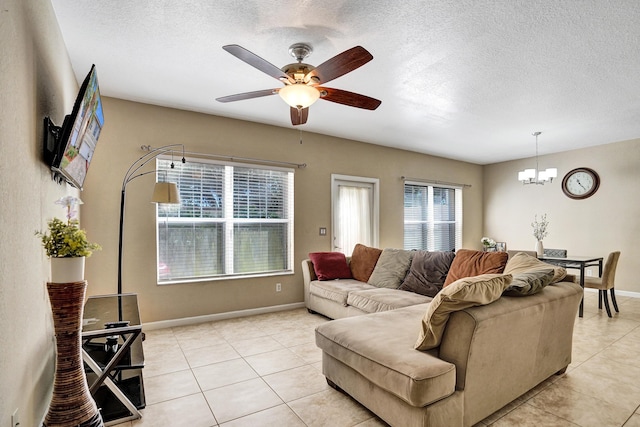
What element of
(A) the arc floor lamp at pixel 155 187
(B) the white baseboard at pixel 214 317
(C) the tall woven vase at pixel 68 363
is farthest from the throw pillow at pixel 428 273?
(C) the tall woven vase at pixel 68 363

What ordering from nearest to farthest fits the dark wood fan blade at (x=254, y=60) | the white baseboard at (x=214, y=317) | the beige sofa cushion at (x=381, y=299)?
the dark wood fan blade at (x=254, y=60)
the beige sofa cushion at (x=381, y=299)
the white baseboard at (x=214, y=317)

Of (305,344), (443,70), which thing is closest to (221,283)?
(305,344)

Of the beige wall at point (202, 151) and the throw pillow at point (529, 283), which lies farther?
the beige wall at point (202, 151)

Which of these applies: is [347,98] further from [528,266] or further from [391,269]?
[391,269]

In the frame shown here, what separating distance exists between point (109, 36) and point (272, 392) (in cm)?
289

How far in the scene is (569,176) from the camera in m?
6.07

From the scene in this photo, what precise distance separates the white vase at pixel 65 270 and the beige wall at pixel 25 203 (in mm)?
137

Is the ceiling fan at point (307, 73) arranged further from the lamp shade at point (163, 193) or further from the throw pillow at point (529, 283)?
the throw pillow at point (529, 283)

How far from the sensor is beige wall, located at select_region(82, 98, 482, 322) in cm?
356

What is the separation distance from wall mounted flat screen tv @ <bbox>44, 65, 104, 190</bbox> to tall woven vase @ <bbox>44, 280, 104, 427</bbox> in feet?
2.82

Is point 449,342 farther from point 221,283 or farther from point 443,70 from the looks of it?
point 221,283

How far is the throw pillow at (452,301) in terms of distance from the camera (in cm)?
175

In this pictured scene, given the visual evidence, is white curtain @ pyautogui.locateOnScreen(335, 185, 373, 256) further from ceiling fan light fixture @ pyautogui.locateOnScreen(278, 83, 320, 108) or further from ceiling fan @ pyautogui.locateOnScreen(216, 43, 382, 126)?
ceiling fan light fixture @ pyautogui.locateOnScreen(278, 83, 320, 108)

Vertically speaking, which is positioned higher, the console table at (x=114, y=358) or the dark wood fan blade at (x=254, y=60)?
the dark wood fan blade at (x=254, y=60)
